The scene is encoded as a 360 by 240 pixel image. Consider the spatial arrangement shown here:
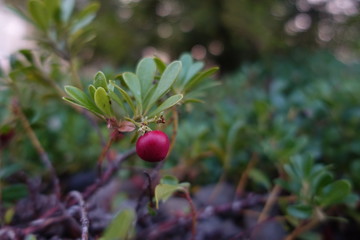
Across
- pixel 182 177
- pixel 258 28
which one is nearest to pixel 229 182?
pixel 182 177

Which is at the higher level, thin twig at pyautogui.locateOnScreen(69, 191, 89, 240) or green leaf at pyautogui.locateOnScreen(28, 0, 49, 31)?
green leaf at pyautogui.locateOnScreen(28, 0, 49, 31)

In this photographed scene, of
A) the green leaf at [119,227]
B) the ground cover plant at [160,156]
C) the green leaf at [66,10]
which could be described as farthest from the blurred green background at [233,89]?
the green leaf at [119,227]

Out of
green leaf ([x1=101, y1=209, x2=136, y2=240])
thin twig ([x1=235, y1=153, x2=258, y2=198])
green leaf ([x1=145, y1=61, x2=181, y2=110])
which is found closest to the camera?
green leaf ([x1=101, y1=209, x2=136, y2=240])

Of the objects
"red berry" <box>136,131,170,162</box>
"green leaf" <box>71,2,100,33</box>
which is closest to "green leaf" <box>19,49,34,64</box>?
"green leaf" <box>71,2,100,33</box>

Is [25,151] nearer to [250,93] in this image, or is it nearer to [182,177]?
[182,177]

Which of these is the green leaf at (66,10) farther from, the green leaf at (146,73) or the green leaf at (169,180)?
the green leaf at (169,180)

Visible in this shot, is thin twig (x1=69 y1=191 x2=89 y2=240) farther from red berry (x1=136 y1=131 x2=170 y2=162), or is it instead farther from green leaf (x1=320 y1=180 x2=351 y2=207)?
green leaf (x1=320 y1=180 x2=351 y2=207)

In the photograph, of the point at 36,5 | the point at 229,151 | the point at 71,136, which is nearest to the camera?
the point at 36,5
